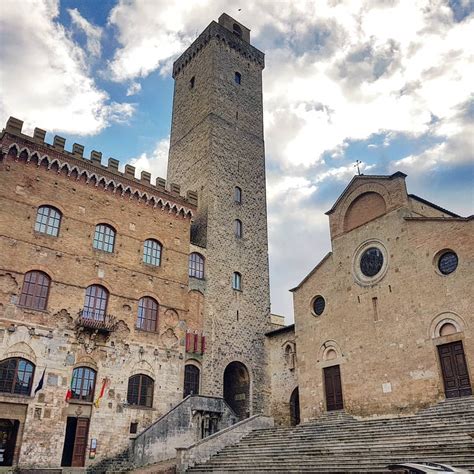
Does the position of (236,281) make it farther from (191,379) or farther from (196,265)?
(191,379)

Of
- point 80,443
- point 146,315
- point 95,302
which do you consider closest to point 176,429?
point 80,443

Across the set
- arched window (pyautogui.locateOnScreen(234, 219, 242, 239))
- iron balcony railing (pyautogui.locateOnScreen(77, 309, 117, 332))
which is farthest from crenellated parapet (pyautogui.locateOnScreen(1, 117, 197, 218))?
iron balcony railing (pyautogui.locateOnScreen(77, 309, 117, 332))

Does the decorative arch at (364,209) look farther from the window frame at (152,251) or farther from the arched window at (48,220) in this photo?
the arched window at (48,220)

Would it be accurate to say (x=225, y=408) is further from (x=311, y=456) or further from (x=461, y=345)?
(x=461, y=345)

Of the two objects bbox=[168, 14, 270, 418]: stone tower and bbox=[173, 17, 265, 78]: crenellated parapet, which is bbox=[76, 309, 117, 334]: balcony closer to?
bbox=[168, 14, 270, 418]: stone tower

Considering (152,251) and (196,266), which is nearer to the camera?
(152,251)

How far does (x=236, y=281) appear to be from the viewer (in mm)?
28062

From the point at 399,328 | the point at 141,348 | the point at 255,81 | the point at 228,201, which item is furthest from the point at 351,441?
the point at 255,81

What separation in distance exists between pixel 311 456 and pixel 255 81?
26965 millimetres

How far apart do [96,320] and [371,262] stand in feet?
44.2

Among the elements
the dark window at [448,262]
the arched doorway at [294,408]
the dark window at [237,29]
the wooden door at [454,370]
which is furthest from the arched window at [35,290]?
the dark window at [237,29]

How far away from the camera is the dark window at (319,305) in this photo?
81.1ft

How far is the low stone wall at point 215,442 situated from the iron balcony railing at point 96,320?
6275mm

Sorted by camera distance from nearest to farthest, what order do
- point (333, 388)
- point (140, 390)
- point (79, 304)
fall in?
1. point (79, 304)
2. point (140, 390)
3. point (333, 388)
